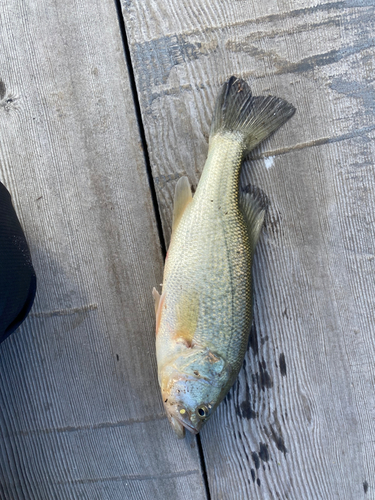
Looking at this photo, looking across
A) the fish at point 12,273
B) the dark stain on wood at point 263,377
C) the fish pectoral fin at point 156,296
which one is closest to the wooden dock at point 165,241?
the dark stain on wood at point 263,377

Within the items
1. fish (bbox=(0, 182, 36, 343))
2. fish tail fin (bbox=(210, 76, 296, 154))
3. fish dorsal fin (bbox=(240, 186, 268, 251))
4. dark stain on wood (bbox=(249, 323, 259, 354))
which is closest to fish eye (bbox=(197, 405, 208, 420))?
dark stain on wood (bbox=(249, 323, 259, 354))

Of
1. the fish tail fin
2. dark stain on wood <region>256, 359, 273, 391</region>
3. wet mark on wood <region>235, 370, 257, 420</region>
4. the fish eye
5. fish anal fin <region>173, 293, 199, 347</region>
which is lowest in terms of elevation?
wet mark on wood <region>235, 370, 257, 420</region>

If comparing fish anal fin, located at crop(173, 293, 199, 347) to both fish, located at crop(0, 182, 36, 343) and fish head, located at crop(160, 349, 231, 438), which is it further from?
fish, located at crop(0, 182, 36, 343)

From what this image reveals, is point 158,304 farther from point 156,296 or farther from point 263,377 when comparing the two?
point 263,377

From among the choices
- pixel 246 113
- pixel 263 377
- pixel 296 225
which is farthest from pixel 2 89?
pixel 263 377

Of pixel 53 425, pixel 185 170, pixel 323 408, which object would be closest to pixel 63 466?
pixel 53 425

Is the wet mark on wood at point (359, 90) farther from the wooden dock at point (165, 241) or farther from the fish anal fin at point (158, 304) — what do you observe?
the fish anal fin at point (158, 304)
